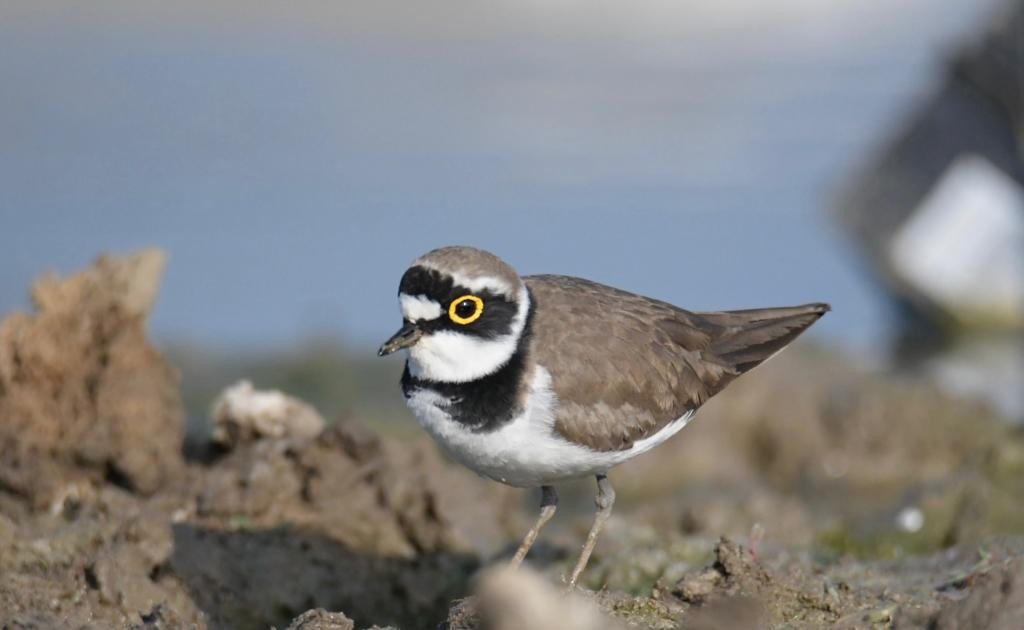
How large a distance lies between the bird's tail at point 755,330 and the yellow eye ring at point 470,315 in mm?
1350

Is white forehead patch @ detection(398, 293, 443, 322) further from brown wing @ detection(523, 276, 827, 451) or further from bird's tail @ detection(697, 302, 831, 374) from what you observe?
bird's tail @ detection(697, 302, 831, 374)

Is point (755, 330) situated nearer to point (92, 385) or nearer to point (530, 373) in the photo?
point (530, 373)

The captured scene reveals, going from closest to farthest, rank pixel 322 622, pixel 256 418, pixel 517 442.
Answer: pixel 322 622, pixel 517 442, pixel 256 418

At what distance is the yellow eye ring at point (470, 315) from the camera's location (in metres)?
5.77

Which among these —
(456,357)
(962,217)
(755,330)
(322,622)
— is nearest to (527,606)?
(322,622)

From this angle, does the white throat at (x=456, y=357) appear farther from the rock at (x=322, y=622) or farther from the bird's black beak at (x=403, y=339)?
the rock at (x=322, y=622)

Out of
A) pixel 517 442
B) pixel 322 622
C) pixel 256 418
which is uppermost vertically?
pixel 256 418

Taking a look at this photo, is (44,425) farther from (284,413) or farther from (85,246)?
(85,246)

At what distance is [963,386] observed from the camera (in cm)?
1373

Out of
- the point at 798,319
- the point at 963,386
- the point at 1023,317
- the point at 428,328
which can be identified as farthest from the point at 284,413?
the point at 1023,317

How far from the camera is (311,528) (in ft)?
22.8

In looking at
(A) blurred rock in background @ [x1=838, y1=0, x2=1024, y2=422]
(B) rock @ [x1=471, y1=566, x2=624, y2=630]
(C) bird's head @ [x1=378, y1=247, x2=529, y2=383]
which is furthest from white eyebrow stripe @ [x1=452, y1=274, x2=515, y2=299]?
(A) blurred rock in background @ [x1=838, y1=0, x2=1024, y2=422]

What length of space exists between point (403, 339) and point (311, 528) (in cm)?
161

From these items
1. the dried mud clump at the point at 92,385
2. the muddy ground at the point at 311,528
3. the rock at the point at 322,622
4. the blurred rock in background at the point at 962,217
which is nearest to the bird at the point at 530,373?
the muddy ground at the point at 311,528
